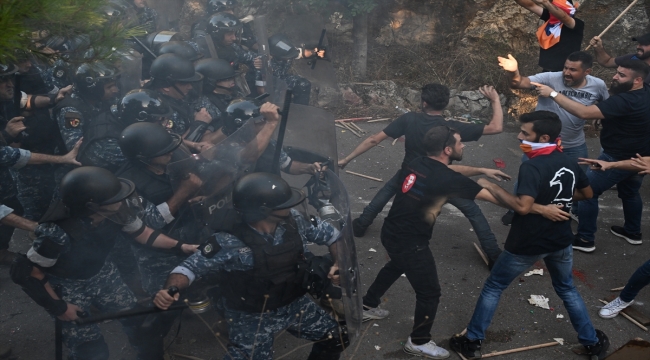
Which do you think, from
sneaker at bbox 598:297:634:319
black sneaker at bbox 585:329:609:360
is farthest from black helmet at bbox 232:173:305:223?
→ sneaker at bbox 598:297:634:319

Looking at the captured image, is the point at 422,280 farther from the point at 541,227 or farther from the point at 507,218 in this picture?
the point at 507,218

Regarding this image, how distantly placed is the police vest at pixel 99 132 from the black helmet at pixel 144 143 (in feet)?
2.00

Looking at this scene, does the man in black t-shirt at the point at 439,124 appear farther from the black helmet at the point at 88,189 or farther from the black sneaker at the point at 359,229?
the black helmet at the point at 88,189

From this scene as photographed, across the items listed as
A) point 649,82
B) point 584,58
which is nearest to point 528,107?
point 649,82

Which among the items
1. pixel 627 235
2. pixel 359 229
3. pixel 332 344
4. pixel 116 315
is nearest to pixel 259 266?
pixel 332 344

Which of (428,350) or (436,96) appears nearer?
(428,350)

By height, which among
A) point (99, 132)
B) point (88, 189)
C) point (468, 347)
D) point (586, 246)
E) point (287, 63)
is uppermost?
point (88, 189)

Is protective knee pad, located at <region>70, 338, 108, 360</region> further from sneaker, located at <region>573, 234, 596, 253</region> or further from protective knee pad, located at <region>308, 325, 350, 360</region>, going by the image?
sneaker, located at <region>573, 234, 596, 253</region>

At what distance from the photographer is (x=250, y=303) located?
325 cm

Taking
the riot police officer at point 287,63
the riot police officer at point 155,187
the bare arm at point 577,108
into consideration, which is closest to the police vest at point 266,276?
the riot police officer at point 155,187

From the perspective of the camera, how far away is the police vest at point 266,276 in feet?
10.3

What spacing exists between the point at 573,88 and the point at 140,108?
431 cm

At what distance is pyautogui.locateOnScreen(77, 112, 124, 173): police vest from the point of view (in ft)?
14.7

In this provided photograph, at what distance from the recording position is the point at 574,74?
17.7ft
